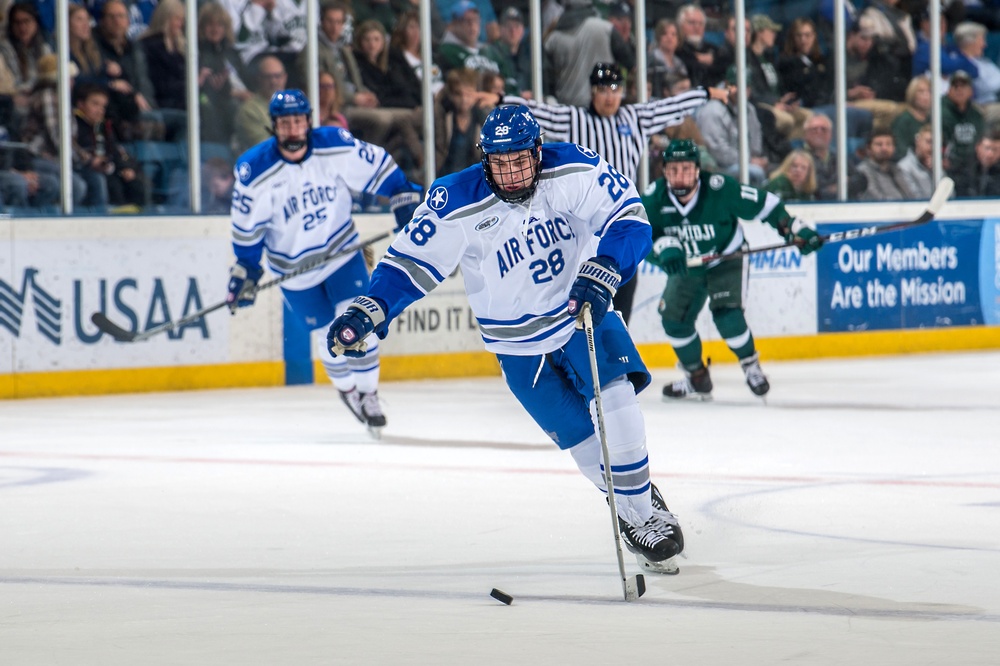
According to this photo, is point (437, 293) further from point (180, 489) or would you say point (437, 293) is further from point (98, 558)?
point (98, 558)

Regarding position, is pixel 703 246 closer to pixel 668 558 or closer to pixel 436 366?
pixel 436 366

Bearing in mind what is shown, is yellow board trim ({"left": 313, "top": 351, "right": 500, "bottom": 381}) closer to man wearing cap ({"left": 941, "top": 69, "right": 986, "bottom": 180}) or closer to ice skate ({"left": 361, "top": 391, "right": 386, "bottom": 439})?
ice skate ({"left": 361, "top": 391, "right": 386, "bottom": 439})

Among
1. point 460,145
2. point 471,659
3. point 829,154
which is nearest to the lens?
point 471,659

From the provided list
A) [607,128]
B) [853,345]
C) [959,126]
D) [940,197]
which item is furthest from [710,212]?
[959,126]

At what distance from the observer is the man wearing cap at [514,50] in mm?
11000

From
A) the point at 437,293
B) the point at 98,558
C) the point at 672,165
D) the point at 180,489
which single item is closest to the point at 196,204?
the point at 437,293

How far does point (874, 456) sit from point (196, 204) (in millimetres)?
5053

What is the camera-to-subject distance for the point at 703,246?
8547 mm

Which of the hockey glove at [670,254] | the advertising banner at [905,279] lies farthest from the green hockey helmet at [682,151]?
the advertising banner at [905,279]

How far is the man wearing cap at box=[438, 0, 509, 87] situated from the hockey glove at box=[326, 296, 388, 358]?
273 inches

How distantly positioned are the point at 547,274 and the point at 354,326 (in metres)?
0.52

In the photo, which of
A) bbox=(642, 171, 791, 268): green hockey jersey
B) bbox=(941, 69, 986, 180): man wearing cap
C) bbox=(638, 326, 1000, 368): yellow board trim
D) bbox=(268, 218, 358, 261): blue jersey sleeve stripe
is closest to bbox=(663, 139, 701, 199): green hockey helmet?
bbox=(642, 171, 791, 268): green hockey jersey

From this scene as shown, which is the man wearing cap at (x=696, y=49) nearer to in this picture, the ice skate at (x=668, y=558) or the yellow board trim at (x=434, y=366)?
the yellow board trim at (x=434, y=366)

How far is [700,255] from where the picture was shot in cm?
855
